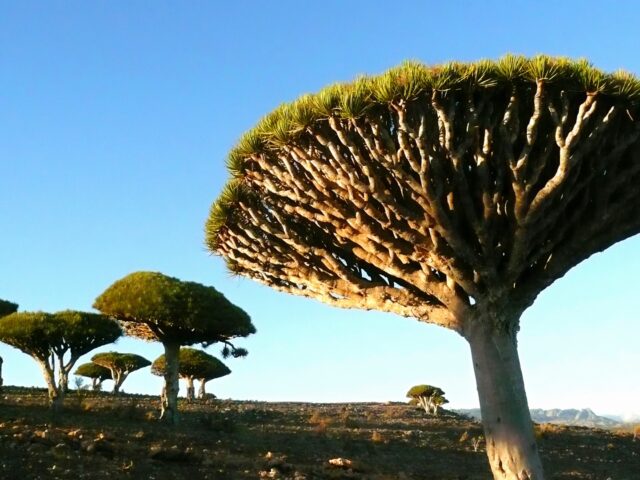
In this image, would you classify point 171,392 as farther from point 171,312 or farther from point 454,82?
point 454,82

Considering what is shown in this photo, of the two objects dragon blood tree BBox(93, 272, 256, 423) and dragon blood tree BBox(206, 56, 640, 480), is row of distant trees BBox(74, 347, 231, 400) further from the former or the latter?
dragon blood tree BBox(206, 56, 640, 480)

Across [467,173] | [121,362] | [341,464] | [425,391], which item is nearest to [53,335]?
[341,464]

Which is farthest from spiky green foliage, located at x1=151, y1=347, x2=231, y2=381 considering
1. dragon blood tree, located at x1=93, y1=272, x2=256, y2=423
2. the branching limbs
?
the branching limbs

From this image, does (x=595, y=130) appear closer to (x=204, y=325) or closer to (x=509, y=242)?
(x=509, y=242)

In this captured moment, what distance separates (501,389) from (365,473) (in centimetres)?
407

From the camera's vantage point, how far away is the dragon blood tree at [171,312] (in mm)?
16609

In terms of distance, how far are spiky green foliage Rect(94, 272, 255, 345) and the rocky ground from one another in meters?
2.33

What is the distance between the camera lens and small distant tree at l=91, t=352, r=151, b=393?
1428 inches

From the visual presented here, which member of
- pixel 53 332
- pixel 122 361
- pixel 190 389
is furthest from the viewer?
pixel 122 361

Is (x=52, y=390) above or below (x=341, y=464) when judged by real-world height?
above

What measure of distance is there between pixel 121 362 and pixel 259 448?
25.5m

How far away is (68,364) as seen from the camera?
59.6ft

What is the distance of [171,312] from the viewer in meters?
16.6

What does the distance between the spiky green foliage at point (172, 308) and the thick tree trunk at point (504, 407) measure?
32.8ft
